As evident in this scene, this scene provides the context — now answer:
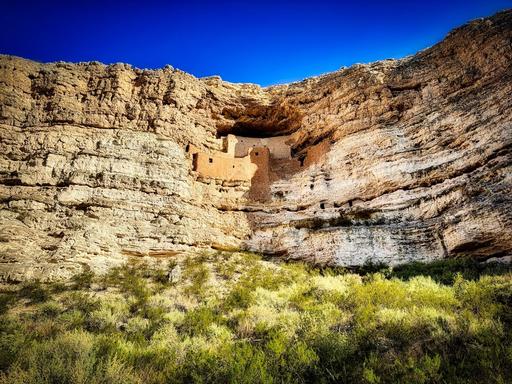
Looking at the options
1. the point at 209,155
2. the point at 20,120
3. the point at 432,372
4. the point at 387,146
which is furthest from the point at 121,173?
the point at 432,372

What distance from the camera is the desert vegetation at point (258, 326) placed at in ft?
14.4

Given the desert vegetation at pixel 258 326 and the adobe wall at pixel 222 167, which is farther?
the adobe wall at pixel 222 167

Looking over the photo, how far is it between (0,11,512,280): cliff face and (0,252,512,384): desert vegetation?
126cm

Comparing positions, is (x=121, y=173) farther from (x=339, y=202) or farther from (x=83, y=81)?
(x=339, y=202)

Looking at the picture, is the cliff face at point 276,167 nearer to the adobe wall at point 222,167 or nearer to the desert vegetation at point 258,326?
the adobe wall at point 222,167

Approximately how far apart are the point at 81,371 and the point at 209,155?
12.6 meters

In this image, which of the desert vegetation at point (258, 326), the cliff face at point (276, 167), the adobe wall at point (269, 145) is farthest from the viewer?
the adobe wall at point (269, 145)

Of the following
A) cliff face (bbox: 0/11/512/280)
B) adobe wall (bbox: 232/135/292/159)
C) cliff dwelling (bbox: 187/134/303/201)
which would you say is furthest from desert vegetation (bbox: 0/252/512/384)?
adobe wall (bbox: 232/135/292/159)

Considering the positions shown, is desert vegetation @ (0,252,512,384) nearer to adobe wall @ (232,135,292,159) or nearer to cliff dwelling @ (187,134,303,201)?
cliff dwelling @ (187,134,303,201)

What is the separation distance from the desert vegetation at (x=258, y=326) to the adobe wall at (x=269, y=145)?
28.8ft

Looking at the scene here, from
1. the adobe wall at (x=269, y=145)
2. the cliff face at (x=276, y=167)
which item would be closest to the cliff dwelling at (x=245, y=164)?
the adobe wall at (x=269, y=145)

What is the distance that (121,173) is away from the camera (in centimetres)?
1340

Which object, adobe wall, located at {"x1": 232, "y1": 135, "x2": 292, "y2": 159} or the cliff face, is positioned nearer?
the cliff face

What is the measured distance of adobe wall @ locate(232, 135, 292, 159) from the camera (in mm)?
18625
